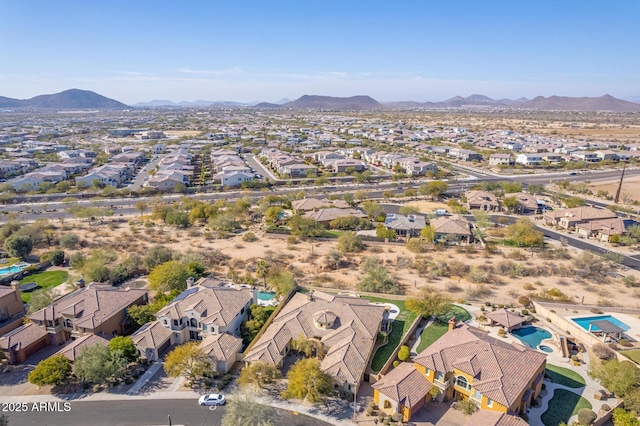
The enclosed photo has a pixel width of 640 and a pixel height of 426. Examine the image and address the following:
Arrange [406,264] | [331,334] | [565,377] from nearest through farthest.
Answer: [565,377]
[331,334]
[406,264]

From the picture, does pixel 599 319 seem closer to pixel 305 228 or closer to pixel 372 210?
pixel 305 228

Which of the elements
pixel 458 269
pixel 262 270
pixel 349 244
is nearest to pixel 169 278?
pixel 262 270

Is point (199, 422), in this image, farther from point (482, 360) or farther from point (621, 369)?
point (621, 369)

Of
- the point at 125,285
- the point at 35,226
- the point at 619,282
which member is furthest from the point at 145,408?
the point at 619,282

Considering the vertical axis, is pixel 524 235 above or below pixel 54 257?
above

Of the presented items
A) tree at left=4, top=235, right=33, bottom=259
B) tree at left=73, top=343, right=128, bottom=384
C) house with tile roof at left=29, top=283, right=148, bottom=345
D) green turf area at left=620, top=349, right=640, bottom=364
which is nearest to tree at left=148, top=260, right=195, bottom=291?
house with tile roof at left=29, top=283, right=148, bottom=345

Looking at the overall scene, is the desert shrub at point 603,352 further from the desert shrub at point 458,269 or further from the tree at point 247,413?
the tree at point 247,413

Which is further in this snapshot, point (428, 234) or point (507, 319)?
point (428, 234)
